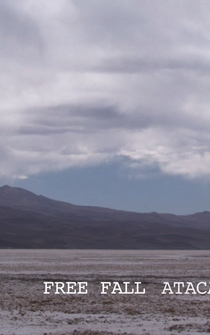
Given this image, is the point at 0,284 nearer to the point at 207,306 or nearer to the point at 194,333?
the point at 207,306

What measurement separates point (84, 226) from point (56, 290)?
16531cm

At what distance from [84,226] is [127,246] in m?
29.4

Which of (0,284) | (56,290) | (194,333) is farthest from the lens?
(0,284)

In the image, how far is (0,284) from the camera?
3241cm

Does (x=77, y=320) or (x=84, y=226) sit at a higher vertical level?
(x=84, y=226)

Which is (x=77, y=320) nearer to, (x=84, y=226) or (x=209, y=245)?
(x=209, y=245)

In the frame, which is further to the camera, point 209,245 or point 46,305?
point 209,245

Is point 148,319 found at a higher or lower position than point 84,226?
lower

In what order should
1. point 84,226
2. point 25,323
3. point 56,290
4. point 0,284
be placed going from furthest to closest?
point 84,226 < point 0,284 < point 56,290 < point 25,323

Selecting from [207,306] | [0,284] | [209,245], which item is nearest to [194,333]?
[207,306]

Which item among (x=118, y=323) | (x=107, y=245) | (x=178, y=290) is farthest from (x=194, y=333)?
(x=107, y=245)

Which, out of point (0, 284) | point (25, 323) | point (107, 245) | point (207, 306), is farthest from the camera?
point (107, 245)

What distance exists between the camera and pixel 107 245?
6545 inches

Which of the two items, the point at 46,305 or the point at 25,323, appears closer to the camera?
the point at 25,323
